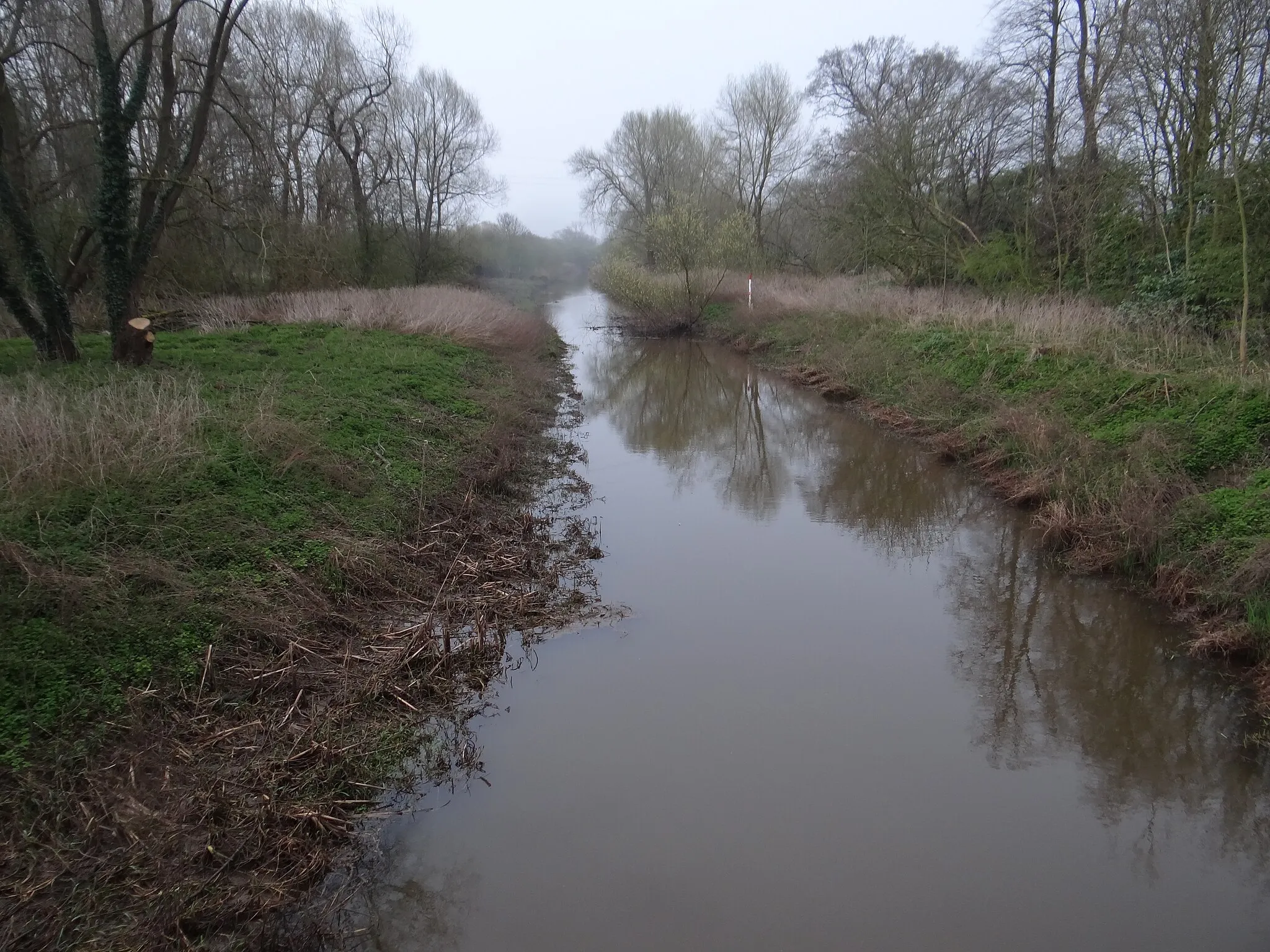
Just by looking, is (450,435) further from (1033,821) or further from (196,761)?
(1033,821)

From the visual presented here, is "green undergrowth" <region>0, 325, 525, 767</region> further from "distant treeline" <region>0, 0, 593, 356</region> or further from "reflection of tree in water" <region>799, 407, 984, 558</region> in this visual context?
"reflection of tree in water" <region>799, 407, 984, 558</region>

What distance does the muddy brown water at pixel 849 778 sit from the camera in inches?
132

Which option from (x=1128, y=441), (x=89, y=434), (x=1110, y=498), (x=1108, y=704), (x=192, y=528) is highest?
(x=89, y=434)

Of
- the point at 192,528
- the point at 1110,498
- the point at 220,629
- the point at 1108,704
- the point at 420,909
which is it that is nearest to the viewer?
the point at 420,909

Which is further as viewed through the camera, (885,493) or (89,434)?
(885,493)

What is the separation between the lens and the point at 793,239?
3141cm

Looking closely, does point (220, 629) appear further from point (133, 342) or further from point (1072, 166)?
point (1072, 166)

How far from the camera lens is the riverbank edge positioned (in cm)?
522

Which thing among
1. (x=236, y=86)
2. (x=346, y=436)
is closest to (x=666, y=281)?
(x=236, y=86)

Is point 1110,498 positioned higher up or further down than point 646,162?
further down

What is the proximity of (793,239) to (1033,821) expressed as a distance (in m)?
30.3

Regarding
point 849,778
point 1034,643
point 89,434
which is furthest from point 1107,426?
point 89,434

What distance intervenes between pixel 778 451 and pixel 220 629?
8.46 metres

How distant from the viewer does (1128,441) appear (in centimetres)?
764
